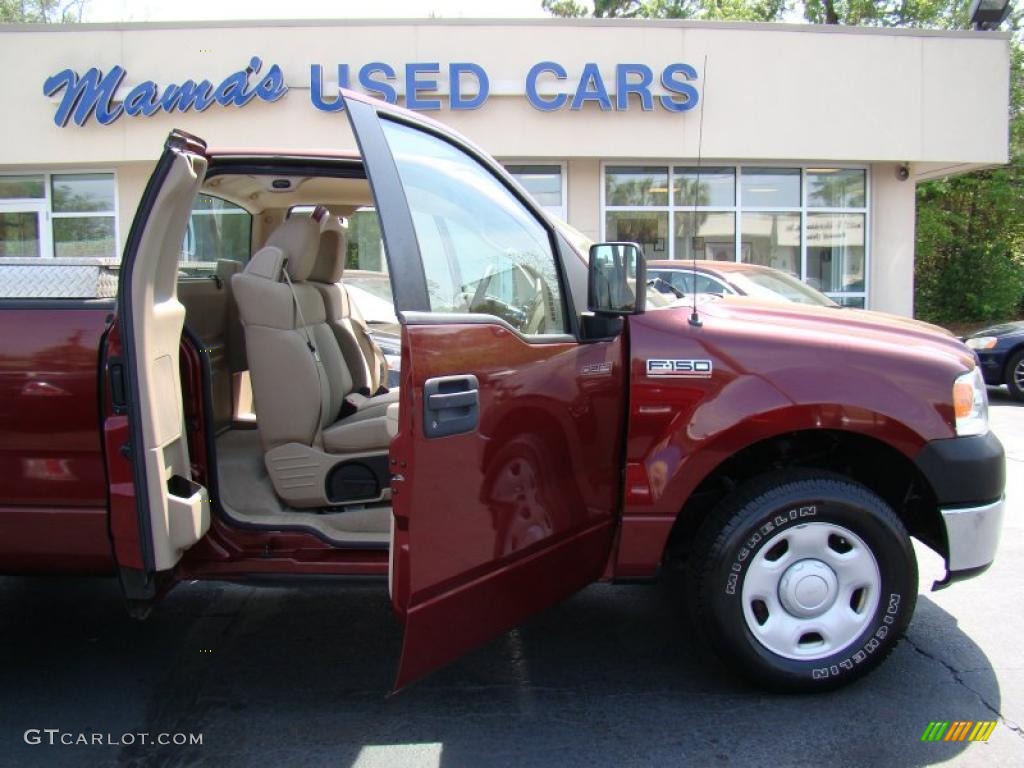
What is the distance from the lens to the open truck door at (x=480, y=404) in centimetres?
252

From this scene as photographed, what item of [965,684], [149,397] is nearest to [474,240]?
[149,397]

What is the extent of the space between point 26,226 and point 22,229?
0.31ft

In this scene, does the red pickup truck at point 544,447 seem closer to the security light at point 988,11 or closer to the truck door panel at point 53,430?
the truck door panel at point 53,430

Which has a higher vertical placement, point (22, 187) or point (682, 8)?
point (682, 8)

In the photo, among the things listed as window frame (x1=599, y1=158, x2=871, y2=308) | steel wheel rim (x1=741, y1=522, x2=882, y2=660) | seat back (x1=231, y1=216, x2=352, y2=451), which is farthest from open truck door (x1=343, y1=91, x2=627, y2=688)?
window frame (x1=599, y1=158, x2=871, y2=308)

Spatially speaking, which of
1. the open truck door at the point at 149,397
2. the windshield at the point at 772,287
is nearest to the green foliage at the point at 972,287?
the windshield at the point at 772,287

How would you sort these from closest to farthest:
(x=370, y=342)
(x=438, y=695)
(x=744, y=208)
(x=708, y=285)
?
(x=438, y=695), (x=370, y=342), (x=708, y=285), (x=744, y=208)

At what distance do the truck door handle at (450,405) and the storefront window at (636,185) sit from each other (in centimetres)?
1311

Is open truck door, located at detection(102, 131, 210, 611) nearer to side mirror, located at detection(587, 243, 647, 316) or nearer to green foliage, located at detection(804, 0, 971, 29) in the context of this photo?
side mirror, located at detection(587, 243, 647, 316)

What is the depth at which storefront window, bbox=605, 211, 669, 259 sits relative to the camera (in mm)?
15227

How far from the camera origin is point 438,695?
10.8 feet

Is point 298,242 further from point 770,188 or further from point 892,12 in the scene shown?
point 892,12

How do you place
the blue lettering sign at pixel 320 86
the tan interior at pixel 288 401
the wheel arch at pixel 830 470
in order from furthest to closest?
the blue lettering sign at pixel 320 86 < the tan interior at pixel 288 401 < the wheel arch at pixel 830 470

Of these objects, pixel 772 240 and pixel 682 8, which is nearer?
pixel 772 240
